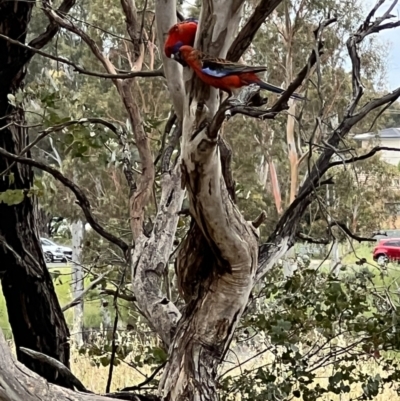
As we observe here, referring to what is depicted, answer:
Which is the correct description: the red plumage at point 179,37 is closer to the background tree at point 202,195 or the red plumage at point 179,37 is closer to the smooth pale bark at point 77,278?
the background tree at point 202,195

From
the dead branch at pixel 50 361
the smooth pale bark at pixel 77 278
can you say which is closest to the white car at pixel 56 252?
the smooth pale bark at pixel 77 278

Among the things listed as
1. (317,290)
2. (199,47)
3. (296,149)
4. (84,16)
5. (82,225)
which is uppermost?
(84,16)

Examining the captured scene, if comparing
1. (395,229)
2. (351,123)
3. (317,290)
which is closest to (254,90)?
(351,123)

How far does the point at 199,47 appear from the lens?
76 cm

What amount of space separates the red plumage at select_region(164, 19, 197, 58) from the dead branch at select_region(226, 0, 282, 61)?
6 centimetres

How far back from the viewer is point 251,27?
747 mm

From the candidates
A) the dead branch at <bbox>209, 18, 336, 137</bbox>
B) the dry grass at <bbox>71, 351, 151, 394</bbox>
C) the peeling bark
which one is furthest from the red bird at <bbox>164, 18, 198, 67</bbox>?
the dry grass at <bbox>71, 351, 151, 394</bbox>

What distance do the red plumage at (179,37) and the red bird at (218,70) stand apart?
1.9 inches

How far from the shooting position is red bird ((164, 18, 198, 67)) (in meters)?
0.83

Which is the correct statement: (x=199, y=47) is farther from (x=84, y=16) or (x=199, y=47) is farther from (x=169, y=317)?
(x=84, y=16)

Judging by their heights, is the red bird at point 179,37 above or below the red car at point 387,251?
above

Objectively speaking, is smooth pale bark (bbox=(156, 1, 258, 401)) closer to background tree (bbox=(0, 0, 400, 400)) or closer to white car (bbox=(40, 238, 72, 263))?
background tree (bbox=(0, 0, 400, 400))

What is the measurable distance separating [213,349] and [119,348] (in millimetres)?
553

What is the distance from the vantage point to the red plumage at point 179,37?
32.8 inches
